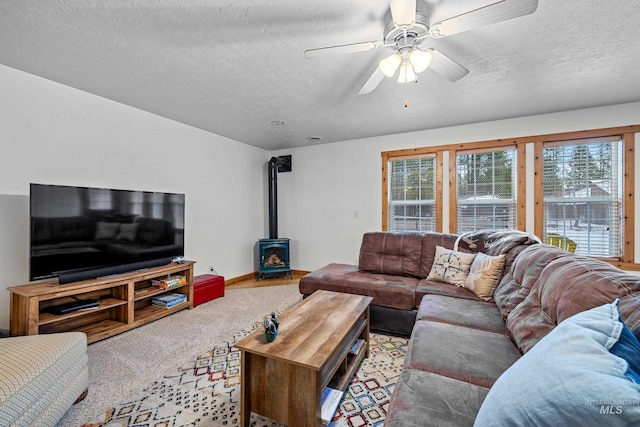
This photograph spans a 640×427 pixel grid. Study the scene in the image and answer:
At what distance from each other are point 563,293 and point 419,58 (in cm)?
152

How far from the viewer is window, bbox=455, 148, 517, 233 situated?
3746 mm

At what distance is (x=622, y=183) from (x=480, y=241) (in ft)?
6.82

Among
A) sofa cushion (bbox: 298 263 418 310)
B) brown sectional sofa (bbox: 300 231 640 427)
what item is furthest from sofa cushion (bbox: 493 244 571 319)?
sofa cushion (bbox: 298 263 418 310)

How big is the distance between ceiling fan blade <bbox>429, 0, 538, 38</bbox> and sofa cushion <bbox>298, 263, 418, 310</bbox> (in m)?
2.05

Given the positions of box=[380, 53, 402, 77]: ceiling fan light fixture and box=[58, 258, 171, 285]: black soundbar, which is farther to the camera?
box=[58, 258, 171, 285]: black soundbar

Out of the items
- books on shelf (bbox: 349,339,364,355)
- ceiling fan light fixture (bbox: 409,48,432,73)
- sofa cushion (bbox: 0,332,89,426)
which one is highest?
ceiling fan light fixture (bbox: 409,48,432,73)

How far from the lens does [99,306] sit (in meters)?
2.49

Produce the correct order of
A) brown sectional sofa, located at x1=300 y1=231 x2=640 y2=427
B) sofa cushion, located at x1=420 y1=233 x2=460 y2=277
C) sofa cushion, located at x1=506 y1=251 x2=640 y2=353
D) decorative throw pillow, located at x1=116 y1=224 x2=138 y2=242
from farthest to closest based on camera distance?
sofa cushion, located at x1=420 y1=233 x2=460 y2=277
decorative throw pillow, located at x1=116 y1=224 x2=138 y2=242
sofa cushion, located at x1=506 y1=251 x2=640 y2=353
brown sectional sofa, located at x1=300 y1=231 x2=640 y2=427

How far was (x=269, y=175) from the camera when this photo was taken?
16.8 feet

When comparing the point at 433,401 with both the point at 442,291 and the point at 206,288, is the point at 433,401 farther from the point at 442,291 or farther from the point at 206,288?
the point at 206,288

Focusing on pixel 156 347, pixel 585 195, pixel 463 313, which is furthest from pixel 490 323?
pixel 585 195

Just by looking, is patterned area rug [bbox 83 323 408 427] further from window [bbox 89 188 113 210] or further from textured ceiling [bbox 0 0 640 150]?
textured ceiling [bbox 0 0 640 150]

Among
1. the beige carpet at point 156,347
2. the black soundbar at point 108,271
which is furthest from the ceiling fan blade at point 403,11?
the black soundbar at point 108,271

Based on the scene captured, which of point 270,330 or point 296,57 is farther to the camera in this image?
point 296,57
